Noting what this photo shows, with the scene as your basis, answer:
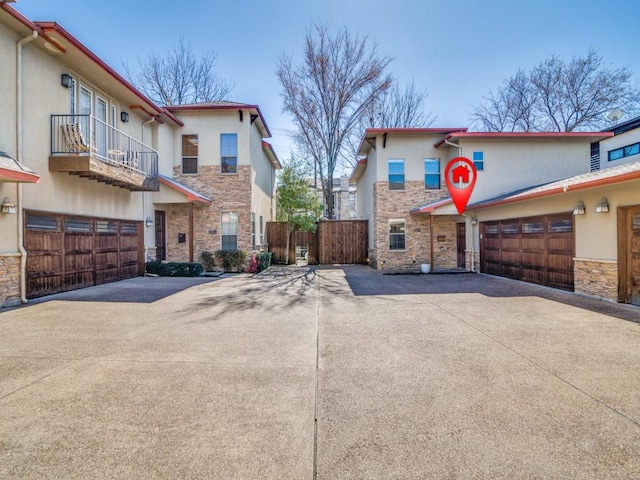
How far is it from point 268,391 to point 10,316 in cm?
596

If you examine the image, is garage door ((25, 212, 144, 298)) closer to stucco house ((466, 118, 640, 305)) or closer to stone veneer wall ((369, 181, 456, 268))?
stone veneer wall ((369, 181, 456, 268))

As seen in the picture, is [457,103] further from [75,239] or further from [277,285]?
[75,239]

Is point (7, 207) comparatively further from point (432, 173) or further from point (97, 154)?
point (432, 173)

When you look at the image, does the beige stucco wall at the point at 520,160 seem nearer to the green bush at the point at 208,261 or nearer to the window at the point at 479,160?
the window at the point at 479,160

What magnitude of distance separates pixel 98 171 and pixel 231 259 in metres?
6.07

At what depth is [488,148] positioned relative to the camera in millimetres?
13969

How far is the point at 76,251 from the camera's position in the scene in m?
9.26

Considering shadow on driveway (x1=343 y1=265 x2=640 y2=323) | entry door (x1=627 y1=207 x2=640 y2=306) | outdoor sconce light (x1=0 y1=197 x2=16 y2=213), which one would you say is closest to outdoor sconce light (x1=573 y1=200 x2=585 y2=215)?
entry door (x1=627 y1=207 x2=640 y2=306)

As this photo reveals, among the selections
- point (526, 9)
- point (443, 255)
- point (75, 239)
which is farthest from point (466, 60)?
point (75, 239)

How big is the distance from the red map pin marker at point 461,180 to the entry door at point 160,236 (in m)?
12.0

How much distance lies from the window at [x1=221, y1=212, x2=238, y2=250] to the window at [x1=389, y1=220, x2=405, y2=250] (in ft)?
22.3

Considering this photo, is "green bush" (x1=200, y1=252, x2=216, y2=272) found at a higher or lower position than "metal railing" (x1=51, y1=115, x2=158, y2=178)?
lower

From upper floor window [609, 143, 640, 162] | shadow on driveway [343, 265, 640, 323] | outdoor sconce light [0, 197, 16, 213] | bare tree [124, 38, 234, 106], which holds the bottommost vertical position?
shadow on driveway [343, 265, 640, 323]

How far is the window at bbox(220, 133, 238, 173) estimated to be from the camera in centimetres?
1420
